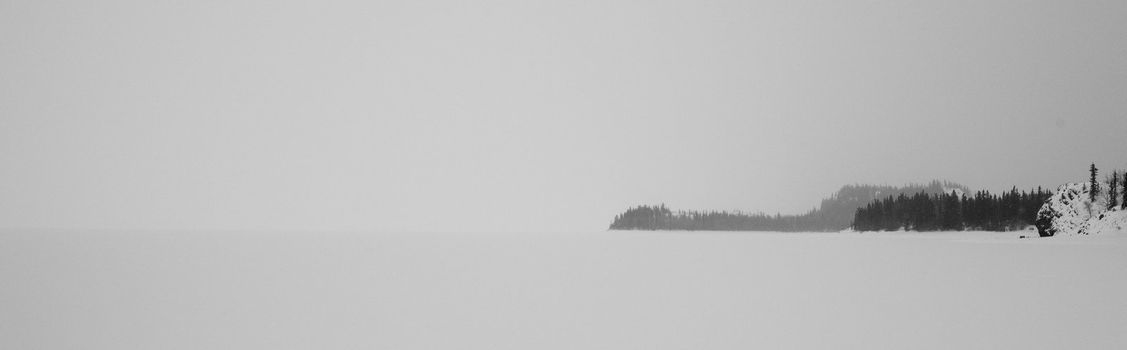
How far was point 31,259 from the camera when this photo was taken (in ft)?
151

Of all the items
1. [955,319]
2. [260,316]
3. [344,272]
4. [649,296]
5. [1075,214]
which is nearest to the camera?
[955,319]

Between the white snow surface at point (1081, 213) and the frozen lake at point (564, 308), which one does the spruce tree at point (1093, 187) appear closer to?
the white snow surface at point (1081, 213)

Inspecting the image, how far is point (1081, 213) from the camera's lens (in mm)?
89000

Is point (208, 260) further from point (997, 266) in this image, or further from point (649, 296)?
point (997, 266)

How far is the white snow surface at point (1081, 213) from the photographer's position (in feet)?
266

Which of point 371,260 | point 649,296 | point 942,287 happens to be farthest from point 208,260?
point 942,287

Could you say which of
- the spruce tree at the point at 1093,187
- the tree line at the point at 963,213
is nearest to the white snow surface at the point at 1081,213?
the spruce tree at the point at 1093,187

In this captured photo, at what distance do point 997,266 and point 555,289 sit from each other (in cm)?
2768

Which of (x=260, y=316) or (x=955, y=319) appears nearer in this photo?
(x=955, y=319)

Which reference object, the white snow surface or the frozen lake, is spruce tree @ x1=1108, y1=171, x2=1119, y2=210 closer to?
the white snow surface

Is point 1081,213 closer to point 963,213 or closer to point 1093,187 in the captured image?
point 1093,187

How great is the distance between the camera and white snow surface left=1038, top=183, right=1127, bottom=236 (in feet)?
266

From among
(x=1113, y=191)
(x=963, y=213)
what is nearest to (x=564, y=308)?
(x=1113, y=191)

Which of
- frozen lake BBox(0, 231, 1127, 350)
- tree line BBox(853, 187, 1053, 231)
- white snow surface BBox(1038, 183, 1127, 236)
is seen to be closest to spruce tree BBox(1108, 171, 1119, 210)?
white snow surface BBox(1038, 183, 1127, 236)
